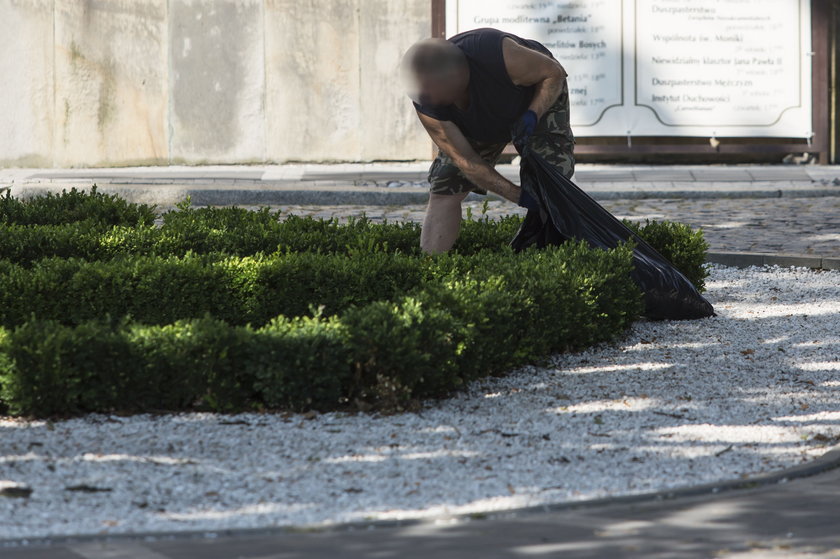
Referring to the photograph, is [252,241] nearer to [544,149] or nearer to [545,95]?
[544,149]

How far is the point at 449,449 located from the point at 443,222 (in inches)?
108

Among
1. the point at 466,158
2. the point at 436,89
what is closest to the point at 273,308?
the point at 466,158

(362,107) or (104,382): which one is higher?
(362,107)

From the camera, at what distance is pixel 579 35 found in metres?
15.1

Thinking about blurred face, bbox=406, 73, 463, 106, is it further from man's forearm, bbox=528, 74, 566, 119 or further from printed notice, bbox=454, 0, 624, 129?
printed notice, bbox=454, 0, 624, 129

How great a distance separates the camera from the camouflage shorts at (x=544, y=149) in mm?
6828

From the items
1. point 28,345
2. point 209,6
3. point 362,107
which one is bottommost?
point 28,345

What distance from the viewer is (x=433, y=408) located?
16.4 ft

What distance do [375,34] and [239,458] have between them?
38.9ft

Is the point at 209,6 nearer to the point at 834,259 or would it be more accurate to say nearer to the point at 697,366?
the point at 834,259

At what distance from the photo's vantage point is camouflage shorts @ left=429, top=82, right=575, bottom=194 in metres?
6.83

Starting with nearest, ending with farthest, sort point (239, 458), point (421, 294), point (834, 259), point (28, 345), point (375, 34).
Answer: point (239, 458) < point (28, 345) < point (421, 294) < point (834, 259) < point (375, 34)

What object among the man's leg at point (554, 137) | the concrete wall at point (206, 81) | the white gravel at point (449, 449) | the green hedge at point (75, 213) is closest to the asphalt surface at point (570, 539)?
the white gravel at point (449, 449)

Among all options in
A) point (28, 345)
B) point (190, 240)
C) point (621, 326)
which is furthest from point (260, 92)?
point (28, 345)
